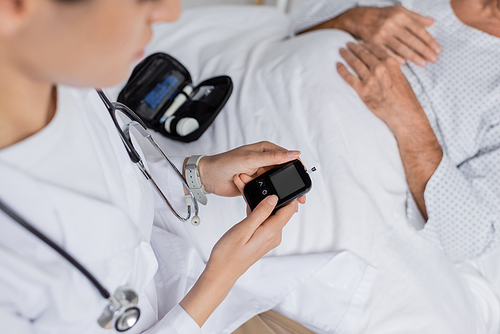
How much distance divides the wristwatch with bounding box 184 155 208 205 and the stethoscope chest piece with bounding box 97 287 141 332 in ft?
1.03

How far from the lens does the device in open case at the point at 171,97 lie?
95 cm

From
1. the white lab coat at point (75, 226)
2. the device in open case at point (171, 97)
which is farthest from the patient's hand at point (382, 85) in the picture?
the white lab coat at point (75, 226)

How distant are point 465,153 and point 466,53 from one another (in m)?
0.29

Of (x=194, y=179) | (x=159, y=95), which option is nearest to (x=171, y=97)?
(x=159, y=95)

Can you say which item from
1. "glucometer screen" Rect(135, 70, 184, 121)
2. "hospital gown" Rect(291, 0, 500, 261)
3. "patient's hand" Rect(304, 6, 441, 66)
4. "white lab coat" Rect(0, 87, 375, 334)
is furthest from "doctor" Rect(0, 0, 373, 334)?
"patient's hand" Rect(304, 6, 441, 66)

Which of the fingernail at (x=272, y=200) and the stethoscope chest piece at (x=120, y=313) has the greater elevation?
the fingernail at (x=272, y=200)

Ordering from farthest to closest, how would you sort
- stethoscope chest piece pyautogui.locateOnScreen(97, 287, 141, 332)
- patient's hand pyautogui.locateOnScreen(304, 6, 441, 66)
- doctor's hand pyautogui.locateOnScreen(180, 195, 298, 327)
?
patient's hand pyautogui.locateOnScreen(304, 6, 441, 66) → doctor's hand pyautogui.locateOnScreen(180, 195, 298, 327) → stethoscope chest piece pyautogui.locateOnScreen(97, 287, 141, 332)

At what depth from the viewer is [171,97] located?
1021 millimetres

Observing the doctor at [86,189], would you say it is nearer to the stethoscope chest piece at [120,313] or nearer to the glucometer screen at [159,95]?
the stethoscope chest piece at [120,313]

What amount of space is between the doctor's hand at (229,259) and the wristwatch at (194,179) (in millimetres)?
177

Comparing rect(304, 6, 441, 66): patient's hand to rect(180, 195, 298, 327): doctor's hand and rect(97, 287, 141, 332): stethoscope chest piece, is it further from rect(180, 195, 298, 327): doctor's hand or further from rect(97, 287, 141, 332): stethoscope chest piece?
rect(97, 287, 141, 332): stethoscope chest piece

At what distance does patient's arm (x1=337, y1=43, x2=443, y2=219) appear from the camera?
946 mm

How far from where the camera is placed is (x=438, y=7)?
3.65 ft

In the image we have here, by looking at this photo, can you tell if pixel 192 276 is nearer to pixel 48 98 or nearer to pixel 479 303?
pixel 48 98
